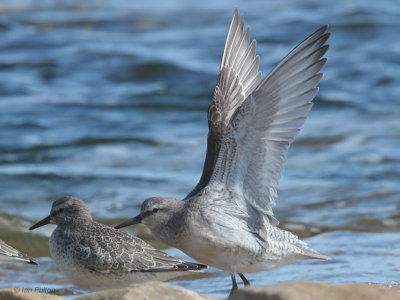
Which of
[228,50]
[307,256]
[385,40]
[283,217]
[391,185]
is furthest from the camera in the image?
[385,40]

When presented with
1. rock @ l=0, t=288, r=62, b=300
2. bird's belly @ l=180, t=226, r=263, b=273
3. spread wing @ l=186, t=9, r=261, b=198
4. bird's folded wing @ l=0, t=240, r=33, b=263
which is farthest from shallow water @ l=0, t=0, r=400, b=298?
rock @ l=0, t=288, r=62, b=300

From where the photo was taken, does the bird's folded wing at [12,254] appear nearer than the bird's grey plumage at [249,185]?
No

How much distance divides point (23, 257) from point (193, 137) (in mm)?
7502

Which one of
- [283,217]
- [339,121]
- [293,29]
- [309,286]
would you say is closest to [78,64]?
[293,29]

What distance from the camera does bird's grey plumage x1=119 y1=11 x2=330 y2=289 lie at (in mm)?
6555

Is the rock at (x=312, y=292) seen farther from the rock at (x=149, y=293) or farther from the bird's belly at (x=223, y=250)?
the bird's belly at (x=223, y=250)

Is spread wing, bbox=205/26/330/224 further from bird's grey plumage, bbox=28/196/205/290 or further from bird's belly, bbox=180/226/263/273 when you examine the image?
bird's grey plumage, bbox=28/196/205/290

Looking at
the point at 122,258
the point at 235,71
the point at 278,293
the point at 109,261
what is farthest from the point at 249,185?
the point at 278,293

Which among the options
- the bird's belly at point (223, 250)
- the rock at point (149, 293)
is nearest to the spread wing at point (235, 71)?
the bird's belly at point (223, 250)

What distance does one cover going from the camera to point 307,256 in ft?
23.0

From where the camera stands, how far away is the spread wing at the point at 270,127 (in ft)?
21.6

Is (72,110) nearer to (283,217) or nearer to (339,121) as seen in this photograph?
(339,121)

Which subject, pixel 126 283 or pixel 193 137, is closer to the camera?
pixel 126 283

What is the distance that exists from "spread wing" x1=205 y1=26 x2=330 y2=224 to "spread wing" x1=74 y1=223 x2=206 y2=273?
74 centimetres
